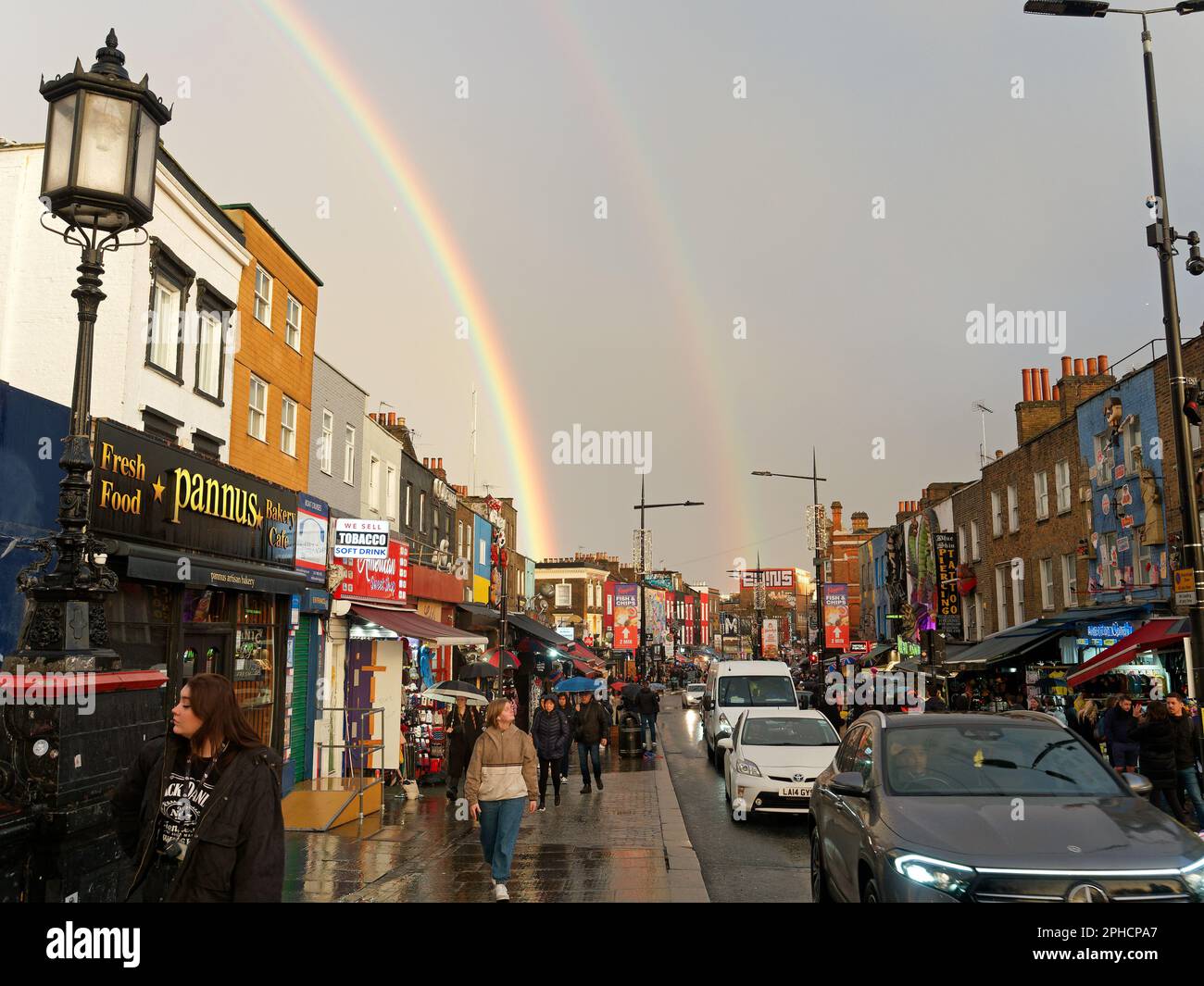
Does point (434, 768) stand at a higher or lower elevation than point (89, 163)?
lower

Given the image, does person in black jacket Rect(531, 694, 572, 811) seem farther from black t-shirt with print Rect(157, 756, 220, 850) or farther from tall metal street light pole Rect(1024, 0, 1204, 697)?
black t-shirt with print Rect(157, 756, 220, 850)

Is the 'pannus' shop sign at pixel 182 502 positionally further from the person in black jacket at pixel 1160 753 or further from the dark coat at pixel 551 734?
the person in black jacket at pixel 1160 753

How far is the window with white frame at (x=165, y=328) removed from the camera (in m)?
14.6

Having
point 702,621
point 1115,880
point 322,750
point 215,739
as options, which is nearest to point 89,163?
point 215,739

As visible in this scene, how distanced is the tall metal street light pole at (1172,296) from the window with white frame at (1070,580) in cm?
1485

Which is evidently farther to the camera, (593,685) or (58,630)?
(593,685)

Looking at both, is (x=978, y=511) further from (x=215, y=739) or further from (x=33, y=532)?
(x=215, y=739)

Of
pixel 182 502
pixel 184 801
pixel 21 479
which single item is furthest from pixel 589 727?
pixel 184 801

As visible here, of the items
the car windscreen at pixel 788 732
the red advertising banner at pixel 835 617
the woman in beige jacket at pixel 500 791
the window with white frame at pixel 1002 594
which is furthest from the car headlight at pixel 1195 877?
the red advertising banner at pixel 835 617

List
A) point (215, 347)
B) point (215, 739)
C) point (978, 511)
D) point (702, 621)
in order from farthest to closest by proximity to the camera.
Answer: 1. point (702, 621)
2. point (978, 511)
3. point (215, 347)
4. point (215, 739)

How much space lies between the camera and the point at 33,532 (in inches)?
406

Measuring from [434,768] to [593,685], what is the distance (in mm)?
5667

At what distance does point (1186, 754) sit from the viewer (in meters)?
12.0
